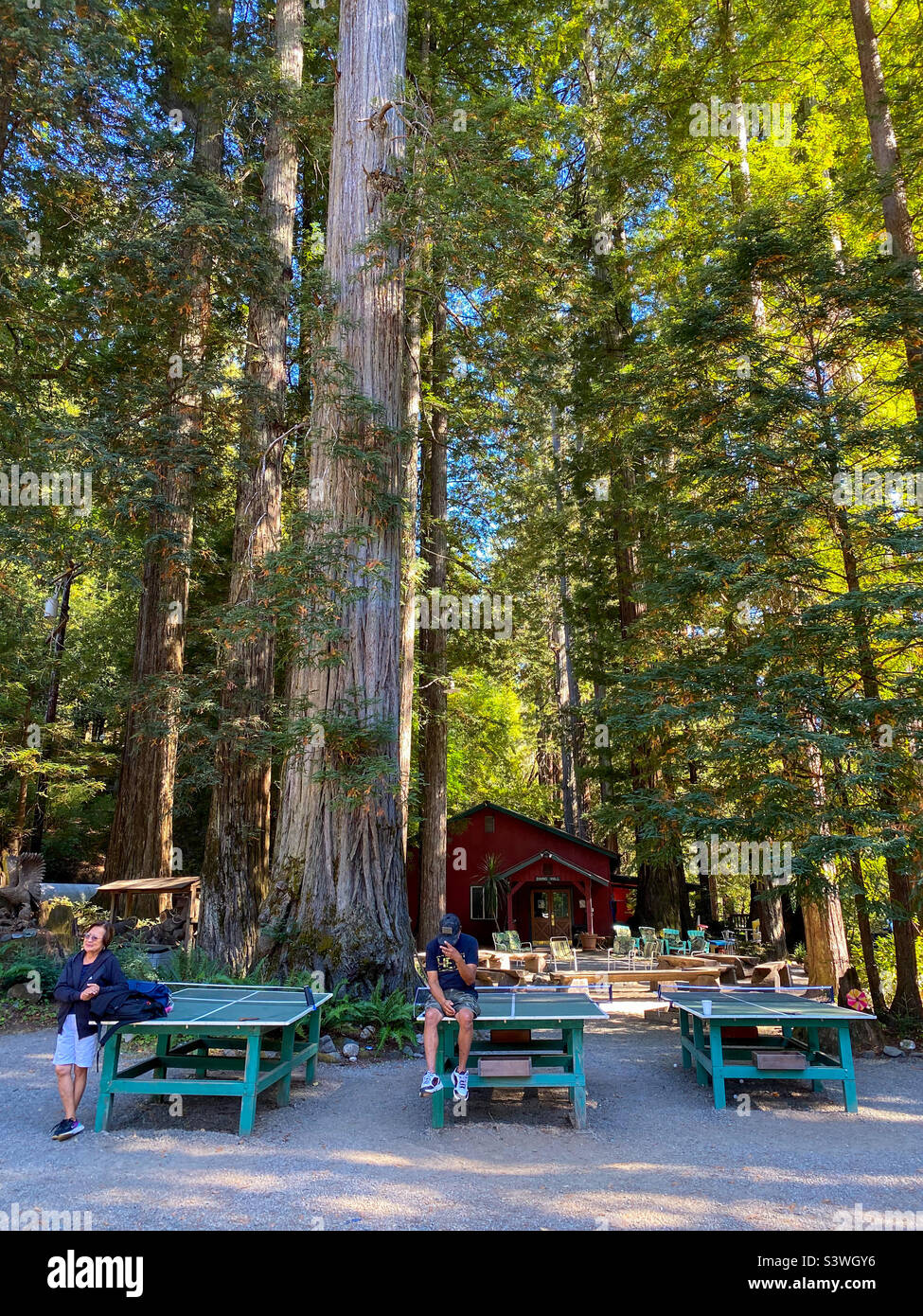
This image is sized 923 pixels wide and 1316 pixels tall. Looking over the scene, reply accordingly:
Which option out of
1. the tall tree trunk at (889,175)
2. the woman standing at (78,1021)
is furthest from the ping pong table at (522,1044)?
the tall tree trunk at (889,175)

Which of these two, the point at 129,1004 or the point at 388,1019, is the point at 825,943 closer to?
the point at 388,1019

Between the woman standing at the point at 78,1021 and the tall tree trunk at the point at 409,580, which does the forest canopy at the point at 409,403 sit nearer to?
the tall tree trunk at the point at 409,580

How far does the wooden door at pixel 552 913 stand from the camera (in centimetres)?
2425

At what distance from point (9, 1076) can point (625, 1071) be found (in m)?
5.57

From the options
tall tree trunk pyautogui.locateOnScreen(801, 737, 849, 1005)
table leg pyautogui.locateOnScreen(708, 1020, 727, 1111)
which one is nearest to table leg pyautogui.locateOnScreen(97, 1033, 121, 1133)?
table leg pyautogui.locateOnScreen(708, 1020, 727, 1111)

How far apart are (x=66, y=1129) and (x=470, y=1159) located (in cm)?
265

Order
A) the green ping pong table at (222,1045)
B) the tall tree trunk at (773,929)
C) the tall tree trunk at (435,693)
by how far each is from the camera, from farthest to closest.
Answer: the tall tree trunk at (773,929)
the tall tree trunk at (435,693)
the green ping pong table at (222,1045)

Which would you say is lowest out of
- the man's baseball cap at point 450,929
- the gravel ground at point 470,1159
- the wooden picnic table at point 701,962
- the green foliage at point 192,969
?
the wooden picnic table at point 701,962

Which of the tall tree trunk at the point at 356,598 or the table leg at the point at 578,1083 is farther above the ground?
the tall tree trunk at the point at 356,598

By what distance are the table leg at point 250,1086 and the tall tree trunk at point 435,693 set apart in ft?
39.8

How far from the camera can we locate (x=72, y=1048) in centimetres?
541

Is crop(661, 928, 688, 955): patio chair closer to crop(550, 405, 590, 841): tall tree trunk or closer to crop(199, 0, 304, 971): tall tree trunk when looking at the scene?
crop(550, 405, 590, 841): tall tree trunk

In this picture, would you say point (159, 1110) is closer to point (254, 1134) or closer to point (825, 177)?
point (254, 1134)
